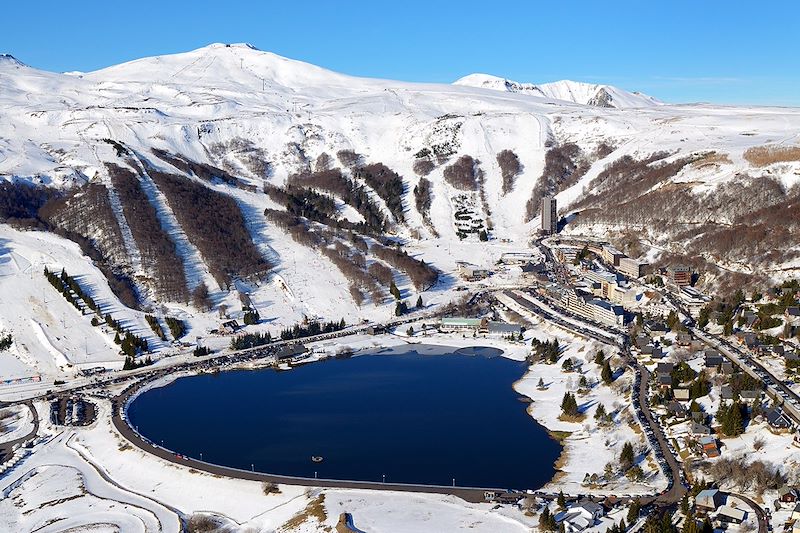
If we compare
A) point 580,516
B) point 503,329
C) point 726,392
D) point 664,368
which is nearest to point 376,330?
point 503,329

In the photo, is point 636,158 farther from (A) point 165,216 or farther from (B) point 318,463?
(B) point 318,463

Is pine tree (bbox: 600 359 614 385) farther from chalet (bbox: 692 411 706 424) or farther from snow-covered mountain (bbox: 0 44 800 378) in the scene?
snow-covered mountain (bbox: 0 44 800 378)

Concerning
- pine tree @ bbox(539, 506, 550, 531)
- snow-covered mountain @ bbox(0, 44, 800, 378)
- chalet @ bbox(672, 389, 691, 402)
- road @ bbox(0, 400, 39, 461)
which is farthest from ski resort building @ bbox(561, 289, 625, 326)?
road @ bbox(0, 400, 39, 461)

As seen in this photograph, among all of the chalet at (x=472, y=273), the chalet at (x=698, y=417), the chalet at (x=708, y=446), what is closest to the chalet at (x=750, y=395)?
the chalet at (x=698, y=417)

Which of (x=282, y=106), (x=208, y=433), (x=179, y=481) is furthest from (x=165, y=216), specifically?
(x=282, y=106)

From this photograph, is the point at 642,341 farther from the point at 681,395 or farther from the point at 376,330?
the point at 376,330
